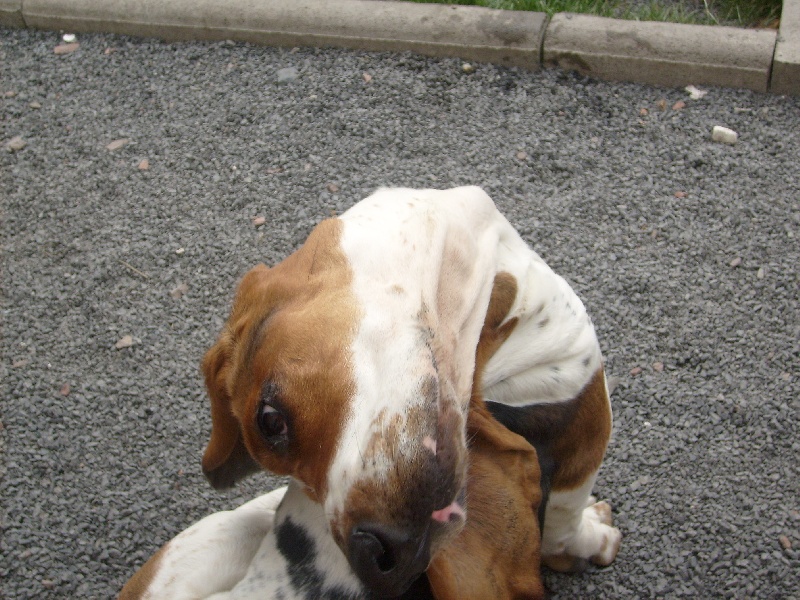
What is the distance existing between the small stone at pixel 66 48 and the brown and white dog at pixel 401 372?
3.57m

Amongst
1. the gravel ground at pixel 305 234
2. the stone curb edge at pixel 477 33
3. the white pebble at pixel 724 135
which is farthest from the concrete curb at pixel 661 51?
the white pebble at pixel 724 135

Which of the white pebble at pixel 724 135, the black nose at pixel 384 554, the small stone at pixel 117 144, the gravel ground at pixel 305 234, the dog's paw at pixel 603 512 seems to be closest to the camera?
the black nose at pixel 384 554

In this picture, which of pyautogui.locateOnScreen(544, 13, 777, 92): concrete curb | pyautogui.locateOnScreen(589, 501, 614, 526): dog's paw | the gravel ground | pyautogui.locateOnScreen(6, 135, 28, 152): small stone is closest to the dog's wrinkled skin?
pyautogui.locateOnScreen(589, 501, 614, 526): dog's paw

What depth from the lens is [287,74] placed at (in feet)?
16.4

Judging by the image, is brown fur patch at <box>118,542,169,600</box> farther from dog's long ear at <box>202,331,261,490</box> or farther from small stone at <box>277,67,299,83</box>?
small stone at <box>277,67,299,83</box>

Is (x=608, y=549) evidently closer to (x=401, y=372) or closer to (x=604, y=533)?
(x=604, y=533)

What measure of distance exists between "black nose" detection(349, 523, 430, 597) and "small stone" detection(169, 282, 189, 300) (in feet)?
8.08

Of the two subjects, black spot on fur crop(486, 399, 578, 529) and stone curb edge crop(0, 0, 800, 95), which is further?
stone curb edge crop(0, 0, 800, 95)

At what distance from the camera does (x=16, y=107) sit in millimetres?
5066

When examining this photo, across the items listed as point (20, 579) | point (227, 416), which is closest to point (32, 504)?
point (20, 579)

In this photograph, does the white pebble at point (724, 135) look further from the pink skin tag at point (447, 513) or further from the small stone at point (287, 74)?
the pink skin tag at point (447, 513)

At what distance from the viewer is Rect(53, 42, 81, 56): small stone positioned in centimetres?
535

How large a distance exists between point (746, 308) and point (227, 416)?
2.29m

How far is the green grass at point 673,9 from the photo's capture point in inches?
190
